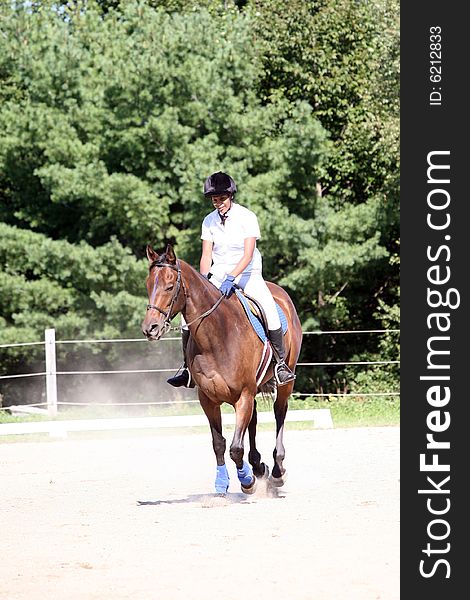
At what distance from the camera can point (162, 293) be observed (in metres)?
8.52

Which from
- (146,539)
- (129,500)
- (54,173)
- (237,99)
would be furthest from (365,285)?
(146,539)

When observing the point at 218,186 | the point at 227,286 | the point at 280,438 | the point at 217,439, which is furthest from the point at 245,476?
the point at 218,186

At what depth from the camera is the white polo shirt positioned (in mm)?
9312

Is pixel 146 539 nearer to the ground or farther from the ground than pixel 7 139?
nearer to the ground

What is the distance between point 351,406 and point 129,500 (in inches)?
362

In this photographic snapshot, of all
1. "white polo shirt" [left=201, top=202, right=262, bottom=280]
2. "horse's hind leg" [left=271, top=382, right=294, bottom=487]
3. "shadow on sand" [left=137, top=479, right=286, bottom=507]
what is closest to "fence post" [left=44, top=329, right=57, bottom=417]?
"horse's hind leg" [left=271, top=382, right=294, bottom=487]

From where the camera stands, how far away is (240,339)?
9.20 meters

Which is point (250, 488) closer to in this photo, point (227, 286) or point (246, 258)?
point (227, 286)

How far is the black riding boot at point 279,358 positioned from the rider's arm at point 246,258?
0.76 m

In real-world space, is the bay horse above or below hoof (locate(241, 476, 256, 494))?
above

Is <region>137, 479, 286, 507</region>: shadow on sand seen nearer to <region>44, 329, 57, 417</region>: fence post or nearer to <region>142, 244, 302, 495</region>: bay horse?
<region>142, 244, 302, 495</region>: bay horse

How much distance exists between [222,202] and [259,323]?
3.61 ft

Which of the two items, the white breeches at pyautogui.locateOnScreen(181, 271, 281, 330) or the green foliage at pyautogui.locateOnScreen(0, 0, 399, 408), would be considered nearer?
the white breeches at pyautogui.locateOnScreen(181, 271, 281, 330)

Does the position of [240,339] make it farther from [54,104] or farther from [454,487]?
[54,104]
